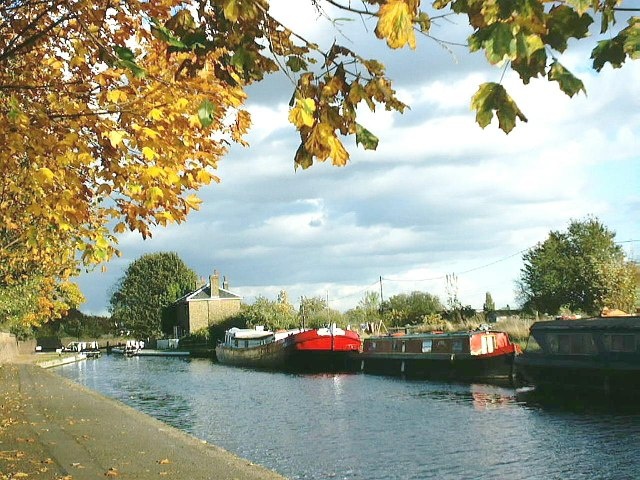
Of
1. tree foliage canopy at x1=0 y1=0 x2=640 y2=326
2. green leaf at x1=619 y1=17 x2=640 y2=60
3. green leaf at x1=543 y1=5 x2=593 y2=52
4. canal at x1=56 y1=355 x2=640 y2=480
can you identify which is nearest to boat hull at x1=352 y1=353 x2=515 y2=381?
canal at x1=56 y1=355 x2=640 y2=480

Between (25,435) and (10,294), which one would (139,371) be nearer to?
(10,294)

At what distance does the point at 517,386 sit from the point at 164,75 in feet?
88.6

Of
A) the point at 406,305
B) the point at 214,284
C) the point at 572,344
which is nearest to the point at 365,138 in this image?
the point at 572,344

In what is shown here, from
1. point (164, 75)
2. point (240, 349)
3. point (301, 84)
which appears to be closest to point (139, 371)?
point (240, 349)

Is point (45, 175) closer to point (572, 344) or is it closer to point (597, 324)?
point (597, 324)

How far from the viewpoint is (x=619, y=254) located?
59.8 m

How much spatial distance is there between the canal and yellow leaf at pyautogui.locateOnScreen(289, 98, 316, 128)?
466 inches

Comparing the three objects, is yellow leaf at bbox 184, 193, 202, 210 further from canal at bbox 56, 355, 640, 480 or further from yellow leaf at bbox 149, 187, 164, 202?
canal at bbox 56, 355, 640, 480

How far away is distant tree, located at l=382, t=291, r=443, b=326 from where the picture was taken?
205 ft

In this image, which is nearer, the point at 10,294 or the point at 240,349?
the point at 10,294

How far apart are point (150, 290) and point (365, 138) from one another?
106 m

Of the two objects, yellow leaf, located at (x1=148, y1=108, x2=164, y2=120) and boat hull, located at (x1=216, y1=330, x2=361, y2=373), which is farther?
boat hull, located at (x1=216, y1=330, x2=361, y2=373)

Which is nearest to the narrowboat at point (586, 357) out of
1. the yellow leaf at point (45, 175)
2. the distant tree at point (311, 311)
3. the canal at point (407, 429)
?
the canal at point (407, 429)

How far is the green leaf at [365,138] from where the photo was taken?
4371mm
